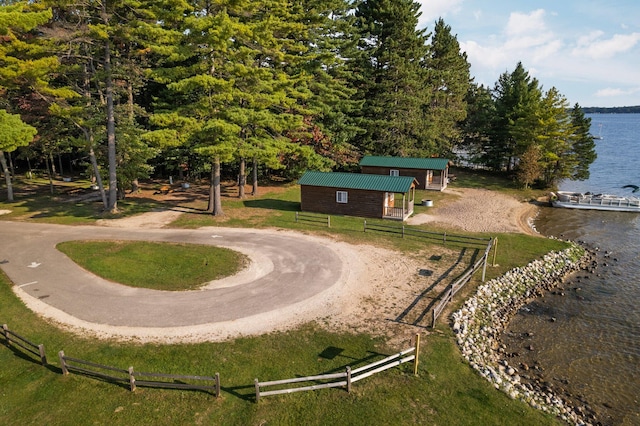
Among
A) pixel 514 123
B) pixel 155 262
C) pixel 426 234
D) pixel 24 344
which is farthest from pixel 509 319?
pixel 514 123

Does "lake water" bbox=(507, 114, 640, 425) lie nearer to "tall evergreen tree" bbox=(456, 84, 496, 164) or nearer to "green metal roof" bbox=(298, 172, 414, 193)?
Result: "green metal roof" bbox=(298, 172, 414, 193)

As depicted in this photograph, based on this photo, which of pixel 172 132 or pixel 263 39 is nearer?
pixel 172 132

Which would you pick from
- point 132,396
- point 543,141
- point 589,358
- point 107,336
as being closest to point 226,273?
point 107,336

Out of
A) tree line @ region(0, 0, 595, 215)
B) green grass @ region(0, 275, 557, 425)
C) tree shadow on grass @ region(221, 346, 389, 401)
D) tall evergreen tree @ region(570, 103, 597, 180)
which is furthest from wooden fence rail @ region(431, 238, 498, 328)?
tall evergreen tree @ region(570, 103, 597, 180)

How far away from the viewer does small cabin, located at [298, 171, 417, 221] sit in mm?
32531

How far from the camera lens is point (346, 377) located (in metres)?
12.6

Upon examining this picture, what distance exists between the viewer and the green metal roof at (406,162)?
1799 inches

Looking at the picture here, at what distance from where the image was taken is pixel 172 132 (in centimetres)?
2714

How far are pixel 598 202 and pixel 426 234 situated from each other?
88.4 ft

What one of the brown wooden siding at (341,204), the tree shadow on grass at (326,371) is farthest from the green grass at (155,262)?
the brown wooden siding at (341,204)

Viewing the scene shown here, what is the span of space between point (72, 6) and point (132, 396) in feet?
91.3

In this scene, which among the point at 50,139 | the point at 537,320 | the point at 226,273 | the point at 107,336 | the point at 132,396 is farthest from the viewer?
the point at 50,139

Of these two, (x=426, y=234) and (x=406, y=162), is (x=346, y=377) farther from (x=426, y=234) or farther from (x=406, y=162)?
(x=406, y=162)

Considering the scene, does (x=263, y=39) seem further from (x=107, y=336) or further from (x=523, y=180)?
(x=523, y=180)
